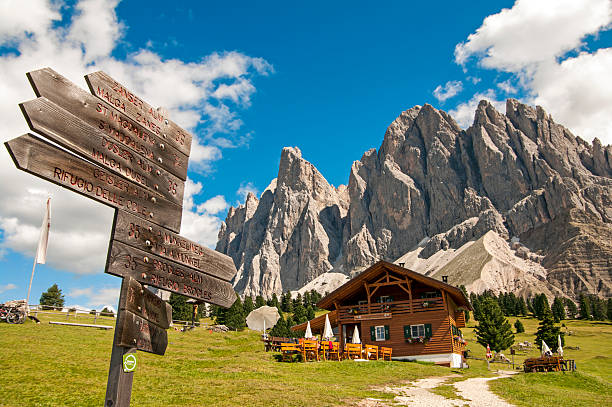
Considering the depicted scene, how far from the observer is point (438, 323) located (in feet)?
109

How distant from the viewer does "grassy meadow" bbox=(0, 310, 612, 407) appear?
11.2 m

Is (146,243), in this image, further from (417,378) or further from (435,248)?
(435,248)

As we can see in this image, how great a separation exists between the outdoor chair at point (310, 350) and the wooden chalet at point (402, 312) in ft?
33.2

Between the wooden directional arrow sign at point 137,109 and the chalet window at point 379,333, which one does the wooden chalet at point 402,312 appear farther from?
the wooden directional arrow sign at point 137,109

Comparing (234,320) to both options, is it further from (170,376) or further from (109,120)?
(109,120)

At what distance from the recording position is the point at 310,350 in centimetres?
2559

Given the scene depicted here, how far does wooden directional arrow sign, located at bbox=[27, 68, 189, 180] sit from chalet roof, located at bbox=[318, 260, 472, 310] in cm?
2946

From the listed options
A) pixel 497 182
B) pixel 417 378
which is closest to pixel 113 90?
pixel 417 378

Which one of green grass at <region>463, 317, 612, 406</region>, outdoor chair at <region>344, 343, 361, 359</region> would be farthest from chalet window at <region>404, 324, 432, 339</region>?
green grass at <region>463, 317, 612, 406</region>

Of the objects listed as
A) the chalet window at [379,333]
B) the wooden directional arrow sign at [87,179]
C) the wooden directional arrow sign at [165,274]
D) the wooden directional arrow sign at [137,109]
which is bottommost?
the chalet window at [379,333]

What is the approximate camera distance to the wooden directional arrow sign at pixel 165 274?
4551 mm

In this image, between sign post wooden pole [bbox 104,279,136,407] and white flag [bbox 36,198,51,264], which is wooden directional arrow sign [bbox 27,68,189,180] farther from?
white flag [bbox 36,198,51,264]

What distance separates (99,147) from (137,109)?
3.02 feet

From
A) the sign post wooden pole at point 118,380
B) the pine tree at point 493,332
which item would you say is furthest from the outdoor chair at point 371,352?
the sign post wooden pole at point 118,380
